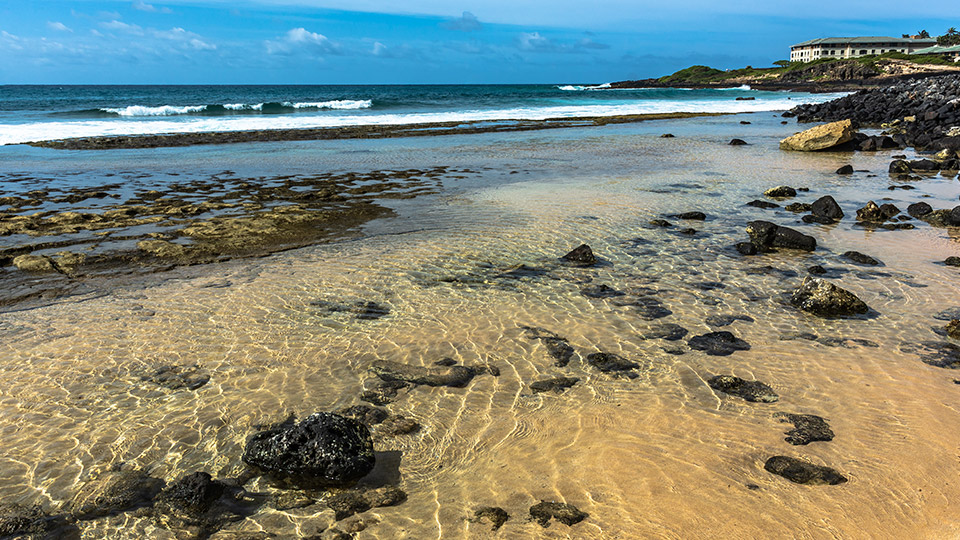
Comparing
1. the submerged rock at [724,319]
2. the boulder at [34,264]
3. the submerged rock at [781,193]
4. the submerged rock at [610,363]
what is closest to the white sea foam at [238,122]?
the boulder at [34,264]

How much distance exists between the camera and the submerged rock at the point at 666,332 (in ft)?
20.5

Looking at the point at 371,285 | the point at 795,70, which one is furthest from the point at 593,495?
the point at 795,70

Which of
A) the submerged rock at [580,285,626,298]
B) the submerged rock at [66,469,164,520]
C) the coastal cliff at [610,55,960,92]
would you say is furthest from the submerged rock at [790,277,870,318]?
the coastal cliff at [610,55,960,92]

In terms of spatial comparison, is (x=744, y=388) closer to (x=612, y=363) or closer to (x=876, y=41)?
(x=612, y=363)

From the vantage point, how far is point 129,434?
4.54 metres

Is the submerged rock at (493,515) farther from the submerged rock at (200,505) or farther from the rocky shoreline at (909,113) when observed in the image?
the rocky shoreline at (909,113)

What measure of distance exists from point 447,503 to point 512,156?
62.2ft

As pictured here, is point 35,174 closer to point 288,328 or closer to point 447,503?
point 288,328

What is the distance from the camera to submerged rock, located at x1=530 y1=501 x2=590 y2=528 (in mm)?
3621

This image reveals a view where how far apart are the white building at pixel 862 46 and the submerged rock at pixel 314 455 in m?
144

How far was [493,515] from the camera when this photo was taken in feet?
12.1

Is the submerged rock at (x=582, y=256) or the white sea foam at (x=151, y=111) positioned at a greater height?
the white sea foam at (x=151, y=111)

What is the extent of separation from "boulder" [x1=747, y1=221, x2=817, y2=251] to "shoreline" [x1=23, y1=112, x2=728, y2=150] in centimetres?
2406

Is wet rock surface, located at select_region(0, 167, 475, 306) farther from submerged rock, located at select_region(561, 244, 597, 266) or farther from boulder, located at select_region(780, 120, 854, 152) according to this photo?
boulder, located at select_region(780, 120, 854, 152)
